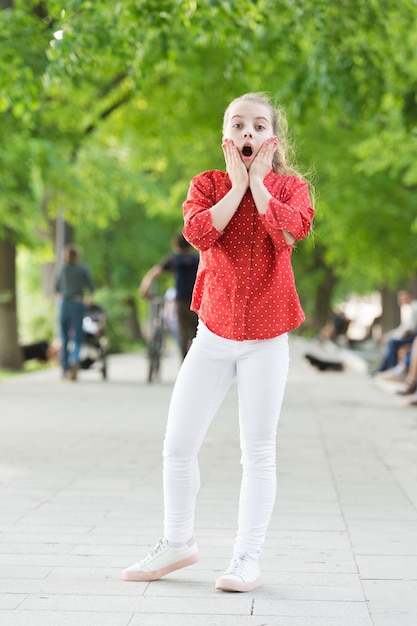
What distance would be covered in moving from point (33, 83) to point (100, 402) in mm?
4171

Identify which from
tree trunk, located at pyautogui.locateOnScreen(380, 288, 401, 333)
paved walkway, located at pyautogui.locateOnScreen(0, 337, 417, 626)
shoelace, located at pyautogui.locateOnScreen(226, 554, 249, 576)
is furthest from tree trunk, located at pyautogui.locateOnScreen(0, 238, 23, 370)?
tree trunk, located at pyautogui.locateOnScreen(380, 288, 401, 333)

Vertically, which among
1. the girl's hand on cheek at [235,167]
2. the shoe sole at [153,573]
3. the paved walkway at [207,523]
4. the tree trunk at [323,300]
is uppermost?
the girl's hand on cheek at [235,167]

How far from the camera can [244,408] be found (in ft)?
15.8

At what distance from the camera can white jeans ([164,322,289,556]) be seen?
4.80 meters

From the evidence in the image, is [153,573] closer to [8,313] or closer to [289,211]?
[289,211]

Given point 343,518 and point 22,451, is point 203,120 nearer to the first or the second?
point 22,451

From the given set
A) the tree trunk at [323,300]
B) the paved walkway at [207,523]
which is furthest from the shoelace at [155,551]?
the tree trunk at [323,300]

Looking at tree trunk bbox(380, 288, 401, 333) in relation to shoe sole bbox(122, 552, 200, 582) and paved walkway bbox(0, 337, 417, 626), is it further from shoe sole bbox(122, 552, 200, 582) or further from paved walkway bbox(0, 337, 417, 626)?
shoe sole bbox(122, 552, 200, 582)

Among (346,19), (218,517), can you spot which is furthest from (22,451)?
(346,19)

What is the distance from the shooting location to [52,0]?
10445mm

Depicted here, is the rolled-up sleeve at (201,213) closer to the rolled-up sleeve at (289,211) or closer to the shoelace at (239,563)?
the rolled-up sleeve at (289,211)

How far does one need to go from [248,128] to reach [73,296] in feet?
41.3

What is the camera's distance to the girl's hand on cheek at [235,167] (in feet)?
15.4

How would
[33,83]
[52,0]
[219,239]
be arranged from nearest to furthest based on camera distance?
[219,239] < [52,0] < [33,83]
